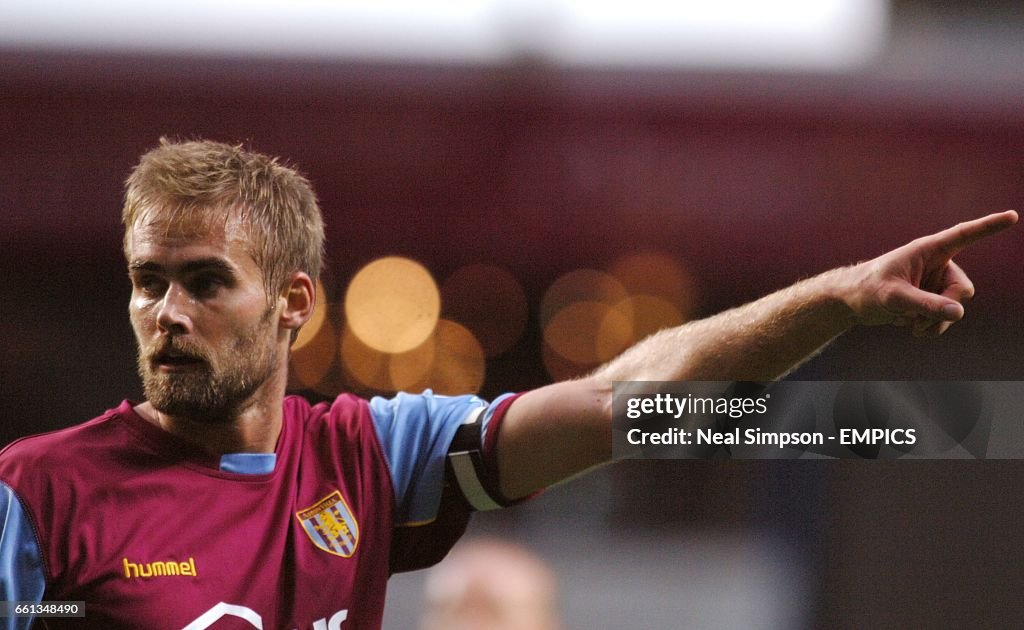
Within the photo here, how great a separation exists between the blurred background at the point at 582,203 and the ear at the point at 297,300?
3.49ft

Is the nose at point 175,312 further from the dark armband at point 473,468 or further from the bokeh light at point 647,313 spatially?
the bokeh light at point 647,313

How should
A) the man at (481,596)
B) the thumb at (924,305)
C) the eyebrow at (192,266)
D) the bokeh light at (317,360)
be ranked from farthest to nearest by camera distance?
the bokeh light at (317,360)
the man at (481,596)
the eyebrow at (192,266)
the thumb at (924,305)

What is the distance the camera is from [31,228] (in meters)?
2.54

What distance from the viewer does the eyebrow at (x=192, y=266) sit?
128 cm

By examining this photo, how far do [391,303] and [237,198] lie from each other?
1465 mm

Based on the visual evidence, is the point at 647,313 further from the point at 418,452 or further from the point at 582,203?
the point at 418,452

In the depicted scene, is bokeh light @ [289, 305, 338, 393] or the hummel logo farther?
bokeh light @ [289, 305, 338, 393]

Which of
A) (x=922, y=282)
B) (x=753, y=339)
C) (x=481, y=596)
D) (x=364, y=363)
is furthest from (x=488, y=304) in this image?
(x=922, y=282)

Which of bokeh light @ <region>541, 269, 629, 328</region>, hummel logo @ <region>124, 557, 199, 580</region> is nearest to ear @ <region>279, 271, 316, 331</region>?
hummel logo @ <region>124, 557, 199, 580</region>

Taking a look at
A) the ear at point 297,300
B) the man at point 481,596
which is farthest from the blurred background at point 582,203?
the ear at point 297,300

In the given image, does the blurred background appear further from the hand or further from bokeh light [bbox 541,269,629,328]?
the hand

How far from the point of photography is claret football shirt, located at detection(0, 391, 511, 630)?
118 centimetres

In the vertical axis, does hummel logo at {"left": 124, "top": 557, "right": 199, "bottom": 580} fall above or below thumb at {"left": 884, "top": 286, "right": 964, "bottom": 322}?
below

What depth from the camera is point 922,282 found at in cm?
116
